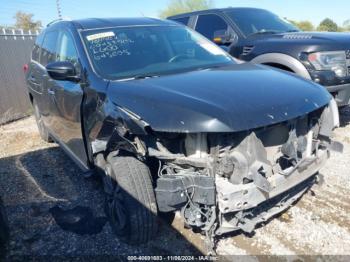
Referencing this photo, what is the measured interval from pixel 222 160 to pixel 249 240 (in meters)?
0.95

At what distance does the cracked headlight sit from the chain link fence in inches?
266

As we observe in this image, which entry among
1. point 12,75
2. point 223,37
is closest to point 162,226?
point 223,37

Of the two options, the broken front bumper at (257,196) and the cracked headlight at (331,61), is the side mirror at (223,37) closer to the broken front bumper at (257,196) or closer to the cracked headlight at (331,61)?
the cracked headlight at (331,61)

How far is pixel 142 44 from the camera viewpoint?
11.6 feet

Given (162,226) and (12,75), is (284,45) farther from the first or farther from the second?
(12,75)

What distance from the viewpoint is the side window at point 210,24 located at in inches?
239

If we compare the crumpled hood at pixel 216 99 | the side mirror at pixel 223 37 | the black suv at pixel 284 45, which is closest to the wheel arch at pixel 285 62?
the black suv at pixel 284 45

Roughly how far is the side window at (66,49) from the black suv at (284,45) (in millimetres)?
2722

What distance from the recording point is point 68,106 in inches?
143

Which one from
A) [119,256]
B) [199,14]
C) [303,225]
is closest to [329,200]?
[303,225]

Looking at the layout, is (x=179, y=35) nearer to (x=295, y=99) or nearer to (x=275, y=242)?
(x=295, y=99)

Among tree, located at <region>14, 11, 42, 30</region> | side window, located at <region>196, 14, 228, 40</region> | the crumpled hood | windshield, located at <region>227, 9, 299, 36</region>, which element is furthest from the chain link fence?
tree, located at <region>14, 11, 42, 30</region>

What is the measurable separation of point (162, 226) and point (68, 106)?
1.59 m

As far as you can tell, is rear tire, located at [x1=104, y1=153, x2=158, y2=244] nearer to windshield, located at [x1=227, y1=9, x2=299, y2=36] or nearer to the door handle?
the door handle
